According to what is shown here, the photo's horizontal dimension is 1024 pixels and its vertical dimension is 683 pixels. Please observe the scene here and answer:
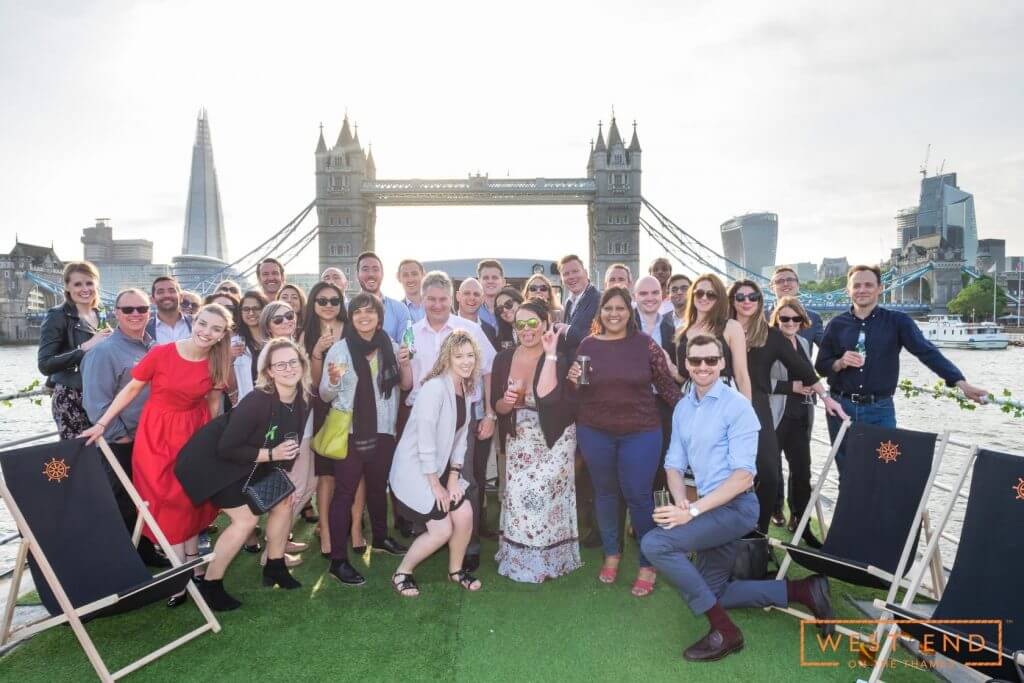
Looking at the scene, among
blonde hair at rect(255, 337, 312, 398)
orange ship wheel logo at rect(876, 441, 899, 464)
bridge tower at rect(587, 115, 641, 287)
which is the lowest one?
orange ship wheel logo at rect(876, 441, 899, 464)

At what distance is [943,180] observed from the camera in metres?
161

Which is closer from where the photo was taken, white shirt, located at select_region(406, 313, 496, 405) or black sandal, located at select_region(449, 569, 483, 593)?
black sandal, located at select_region(449, 569, 483, 593)

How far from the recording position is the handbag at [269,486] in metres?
2.92

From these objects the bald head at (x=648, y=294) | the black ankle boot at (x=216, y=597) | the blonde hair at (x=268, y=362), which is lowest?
the black ankle boot at (x=216, y=597)

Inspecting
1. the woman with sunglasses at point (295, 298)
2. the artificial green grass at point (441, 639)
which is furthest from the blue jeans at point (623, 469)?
the woman with sunglasses at point (295, 298)

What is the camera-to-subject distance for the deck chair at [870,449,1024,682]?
2.17 m

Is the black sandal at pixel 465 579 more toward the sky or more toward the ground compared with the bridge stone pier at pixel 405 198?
more toward the ground

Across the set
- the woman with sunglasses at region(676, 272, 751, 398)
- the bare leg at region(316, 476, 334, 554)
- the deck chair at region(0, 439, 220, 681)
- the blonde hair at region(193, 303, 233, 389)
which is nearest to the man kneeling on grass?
the woman with sunglasses at region(676, 272, 751, 398)

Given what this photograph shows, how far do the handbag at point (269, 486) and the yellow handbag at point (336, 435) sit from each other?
0.31 meters

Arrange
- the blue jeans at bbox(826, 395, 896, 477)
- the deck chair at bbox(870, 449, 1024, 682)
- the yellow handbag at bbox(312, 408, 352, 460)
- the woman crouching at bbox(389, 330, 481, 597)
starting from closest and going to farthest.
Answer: the deck chair at bbox(870, 449, 1024, 682) < the woman crouching at bbox(389, 330, 481, 597) < the yellow handbag at bbox(312, 408, 352, 460) < the blue jeans at bbox(826, 395, 896, 477)

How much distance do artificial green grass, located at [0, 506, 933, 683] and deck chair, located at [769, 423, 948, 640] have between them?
319mm

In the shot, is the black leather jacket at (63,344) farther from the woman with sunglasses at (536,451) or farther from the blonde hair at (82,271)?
the woman with sunglasses at (536,451)

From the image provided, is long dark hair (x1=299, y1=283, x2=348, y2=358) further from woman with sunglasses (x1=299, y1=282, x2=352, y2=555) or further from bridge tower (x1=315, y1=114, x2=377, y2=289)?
bridge tower (x1=315, y1=114, x2=377, y2=289)

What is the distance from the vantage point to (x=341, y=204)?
60.7m
